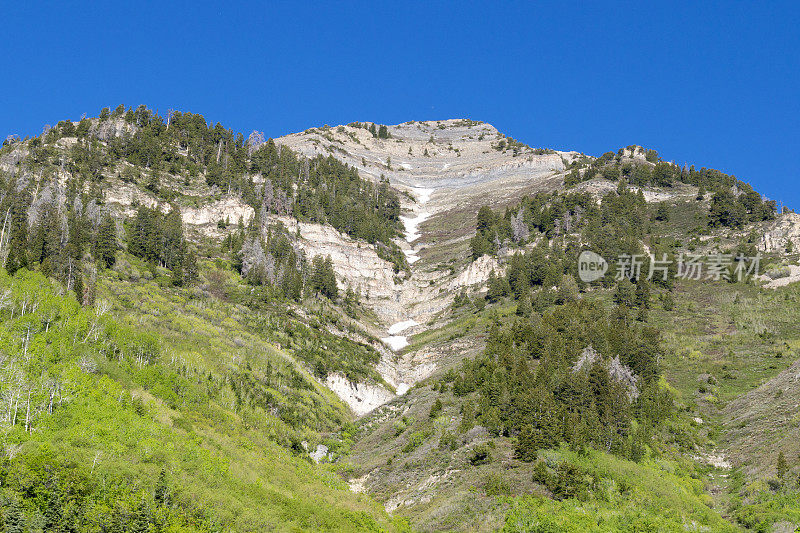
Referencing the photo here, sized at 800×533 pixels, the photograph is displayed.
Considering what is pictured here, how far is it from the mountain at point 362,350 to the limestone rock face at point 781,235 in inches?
19.6

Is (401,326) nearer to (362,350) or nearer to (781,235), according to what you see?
(362,350)

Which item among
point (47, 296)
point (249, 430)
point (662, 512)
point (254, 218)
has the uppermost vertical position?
point (254, 218)

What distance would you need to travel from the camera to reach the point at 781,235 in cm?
11588

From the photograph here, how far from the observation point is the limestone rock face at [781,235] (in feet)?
374

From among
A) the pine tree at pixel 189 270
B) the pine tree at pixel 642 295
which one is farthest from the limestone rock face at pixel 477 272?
the pine tree at pixel 189 270

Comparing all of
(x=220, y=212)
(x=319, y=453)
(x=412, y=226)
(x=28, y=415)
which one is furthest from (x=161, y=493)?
(x=412, y=226)

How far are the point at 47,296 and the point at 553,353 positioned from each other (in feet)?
180

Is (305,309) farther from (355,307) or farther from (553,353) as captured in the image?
(553,353)

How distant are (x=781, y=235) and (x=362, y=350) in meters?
77.6

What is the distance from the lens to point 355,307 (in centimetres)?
12538

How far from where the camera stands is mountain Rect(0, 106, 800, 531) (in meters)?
46.8

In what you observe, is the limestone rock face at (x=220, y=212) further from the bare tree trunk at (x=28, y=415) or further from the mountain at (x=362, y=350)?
the bare tree trunk at (x=28, y=415)

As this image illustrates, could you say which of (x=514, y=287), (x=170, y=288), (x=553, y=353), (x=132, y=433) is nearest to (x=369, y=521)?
(x=132, y=433)

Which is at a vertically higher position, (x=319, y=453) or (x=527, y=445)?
(x=527, y=445)
